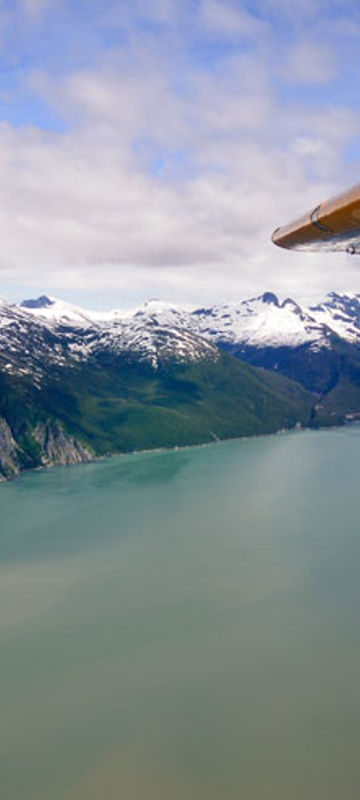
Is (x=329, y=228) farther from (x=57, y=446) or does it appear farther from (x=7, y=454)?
(x=57, y=446)

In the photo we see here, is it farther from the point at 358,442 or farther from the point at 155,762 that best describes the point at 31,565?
the point at 358,442

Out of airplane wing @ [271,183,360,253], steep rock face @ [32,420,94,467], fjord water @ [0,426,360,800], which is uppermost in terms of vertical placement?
airplane wing @ [271,183,360,253]

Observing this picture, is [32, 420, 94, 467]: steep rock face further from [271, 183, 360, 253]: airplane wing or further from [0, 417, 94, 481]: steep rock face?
[271, 183, 360, 253]: airplane wing

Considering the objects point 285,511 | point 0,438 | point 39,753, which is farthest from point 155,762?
point 0,438

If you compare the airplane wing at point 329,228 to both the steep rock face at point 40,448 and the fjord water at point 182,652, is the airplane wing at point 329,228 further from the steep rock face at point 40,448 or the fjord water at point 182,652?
the steep rock face at point 40,448

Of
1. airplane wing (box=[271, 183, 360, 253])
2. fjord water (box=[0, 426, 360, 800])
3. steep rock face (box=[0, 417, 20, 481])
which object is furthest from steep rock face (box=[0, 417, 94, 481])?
airplane wing (box=[271, 183, 360, 253])

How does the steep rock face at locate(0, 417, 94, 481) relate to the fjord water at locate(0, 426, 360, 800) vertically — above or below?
above
